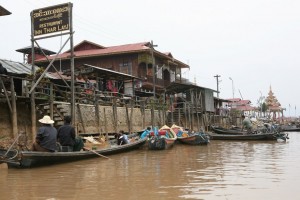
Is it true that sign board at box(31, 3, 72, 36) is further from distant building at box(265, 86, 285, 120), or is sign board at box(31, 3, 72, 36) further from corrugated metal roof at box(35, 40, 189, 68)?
distant building at box(265, 86, 285, 120)

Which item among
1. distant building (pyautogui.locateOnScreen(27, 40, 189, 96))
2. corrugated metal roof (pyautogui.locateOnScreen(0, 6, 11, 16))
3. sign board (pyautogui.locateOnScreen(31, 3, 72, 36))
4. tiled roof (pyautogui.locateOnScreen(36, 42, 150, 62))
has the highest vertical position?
tiled roof (pyautogui.locateOnScreen(36, 42, 150, 62))

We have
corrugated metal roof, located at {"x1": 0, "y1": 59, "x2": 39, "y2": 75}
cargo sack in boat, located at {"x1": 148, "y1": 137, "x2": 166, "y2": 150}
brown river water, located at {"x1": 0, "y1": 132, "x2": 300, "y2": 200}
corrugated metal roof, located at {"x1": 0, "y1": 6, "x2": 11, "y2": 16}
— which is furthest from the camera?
cargo sack in boat, located at {"x1": 148, "y1": 137, "x2": 166, "y2": 150}

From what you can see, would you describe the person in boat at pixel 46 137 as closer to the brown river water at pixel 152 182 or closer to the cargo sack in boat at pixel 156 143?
the brown river water at pixel 152 182

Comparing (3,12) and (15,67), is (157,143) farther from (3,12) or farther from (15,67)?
(3,12)

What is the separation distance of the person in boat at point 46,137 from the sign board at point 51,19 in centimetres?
516

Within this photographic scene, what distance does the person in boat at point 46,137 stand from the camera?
387 inches

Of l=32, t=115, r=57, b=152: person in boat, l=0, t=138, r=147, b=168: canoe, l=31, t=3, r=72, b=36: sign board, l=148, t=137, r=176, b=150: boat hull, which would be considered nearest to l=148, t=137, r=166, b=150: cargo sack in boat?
l=148, t=137, r=176, b=150: boat hull

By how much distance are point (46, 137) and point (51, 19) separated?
6.04 meters

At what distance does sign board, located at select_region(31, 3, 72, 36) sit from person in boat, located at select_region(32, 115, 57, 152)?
203 inches

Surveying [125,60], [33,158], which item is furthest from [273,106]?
[33,158]

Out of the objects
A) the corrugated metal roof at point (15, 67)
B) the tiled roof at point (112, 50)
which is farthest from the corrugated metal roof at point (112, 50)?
the corrugated metal roof at point (15, 67)

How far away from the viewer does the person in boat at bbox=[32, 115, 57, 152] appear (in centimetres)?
983

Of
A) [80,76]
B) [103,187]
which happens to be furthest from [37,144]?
[80,76]

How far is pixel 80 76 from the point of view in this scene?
74.5 ft
